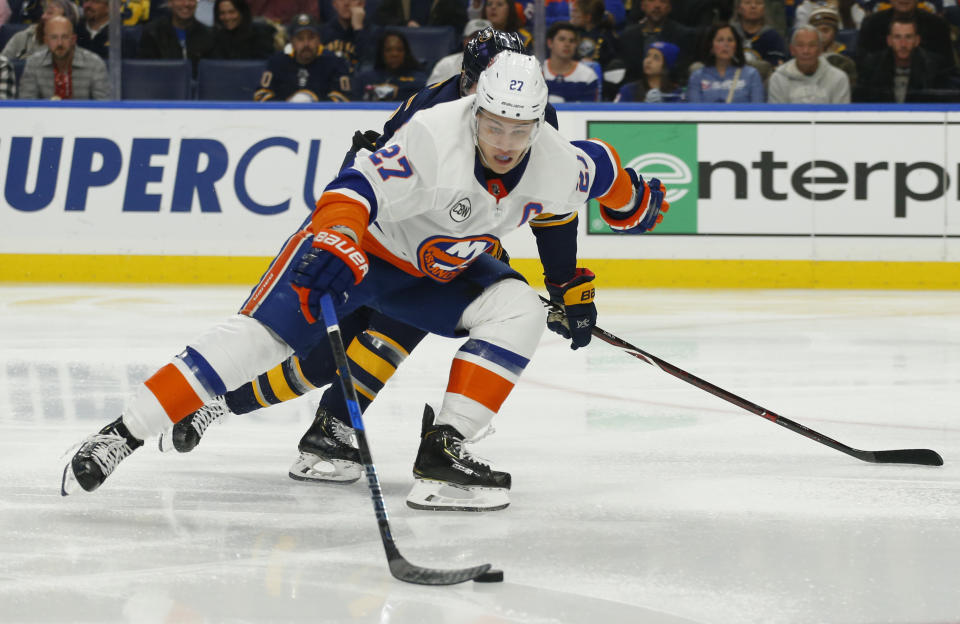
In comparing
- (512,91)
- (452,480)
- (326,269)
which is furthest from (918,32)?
(326,269)

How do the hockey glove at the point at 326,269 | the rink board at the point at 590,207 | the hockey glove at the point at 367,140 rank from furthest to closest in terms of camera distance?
1. the rink board at the point at 590,207
2. the hockey glove at the point at 367,140
3. the hockey glove at the point at 326,269

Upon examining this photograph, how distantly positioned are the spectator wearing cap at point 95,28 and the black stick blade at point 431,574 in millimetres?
6161

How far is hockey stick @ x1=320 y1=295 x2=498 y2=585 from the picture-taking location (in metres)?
2.17

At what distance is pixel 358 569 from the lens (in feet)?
7.48

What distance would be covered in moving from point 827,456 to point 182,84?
5.42 meters

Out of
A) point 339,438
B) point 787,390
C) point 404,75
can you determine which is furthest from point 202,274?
point 339,438

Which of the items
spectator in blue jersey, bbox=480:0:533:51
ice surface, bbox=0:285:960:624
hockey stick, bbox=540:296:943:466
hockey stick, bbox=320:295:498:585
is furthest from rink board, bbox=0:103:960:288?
hockey stick, bbox=320:295:498:585

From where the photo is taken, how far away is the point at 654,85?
7574 mm

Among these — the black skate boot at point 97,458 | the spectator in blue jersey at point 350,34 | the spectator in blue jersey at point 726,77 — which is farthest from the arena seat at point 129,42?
the black skate boot at point 97,458

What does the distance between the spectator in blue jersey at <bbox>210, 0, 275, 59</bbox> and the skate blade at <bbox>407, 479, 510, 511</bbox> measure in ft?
18.8

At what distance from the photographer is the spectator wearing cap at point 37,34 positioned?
7.78 meters

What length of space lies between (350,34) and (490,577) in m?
6.30

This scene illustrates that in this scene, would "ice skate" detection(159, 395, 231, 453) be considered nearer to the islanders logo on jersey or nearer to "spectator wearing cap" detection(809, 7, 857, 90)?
the islanders logo on jersey

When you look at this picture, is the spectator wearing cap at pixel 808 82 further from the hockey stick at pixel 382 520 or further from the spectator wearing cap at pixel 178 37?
the hockey stick at pixel 382 520
